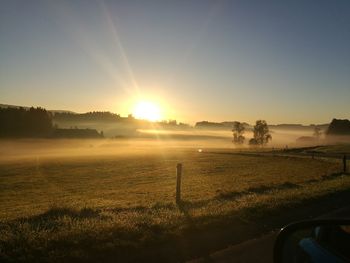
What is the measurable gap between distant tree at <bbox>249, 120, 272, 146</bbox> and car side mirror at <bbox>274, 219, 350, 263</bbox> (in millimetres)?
168376

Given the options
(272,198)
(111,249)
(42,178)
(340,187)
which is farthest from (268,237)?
(42,178)

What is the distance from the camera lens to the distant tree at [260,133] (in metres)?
169

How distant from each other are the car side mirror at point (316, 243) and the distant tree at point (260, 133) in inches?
6629

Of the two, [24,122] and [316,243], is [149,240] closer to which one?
[316,243]

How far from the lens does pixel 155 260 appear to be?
838 centimetres

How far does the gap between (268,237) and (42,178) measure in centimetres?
4159

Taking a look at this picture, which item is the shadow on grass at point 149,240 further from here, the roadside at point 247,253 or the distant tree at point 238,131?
the distant tree at point 238,131

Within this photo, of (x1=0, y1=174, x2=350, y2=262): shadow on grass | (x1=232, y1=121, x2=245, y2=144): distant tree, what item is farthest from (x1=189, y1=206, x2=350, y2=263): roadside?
(x1=232, y1=121, x2=245, y2=144): distant tree

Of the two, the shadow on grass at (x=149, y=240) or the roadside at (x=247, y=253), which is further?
the shadow on grass at (x=149, y=240)

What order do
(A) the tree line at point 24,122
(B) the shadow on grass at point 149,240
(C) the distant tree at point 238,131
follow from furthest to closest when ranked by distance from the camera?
(C) the distant tree at point 238,131 → (A) the tree line at point 24,122 → (B) the shadow on grass at point 149,240

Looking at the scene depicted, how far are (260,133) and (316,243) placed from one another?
170033mm

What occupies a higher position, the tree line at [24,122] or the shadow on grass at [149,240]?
the tree line at [24,122]

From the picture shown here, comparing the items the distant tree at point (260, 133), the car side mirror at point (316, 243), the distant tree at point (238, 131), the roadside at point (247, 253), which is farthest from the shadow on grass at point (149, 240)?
the distant tree at point (238, 131)

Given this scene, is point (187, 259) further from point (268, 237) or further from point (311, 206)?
point (311, 206)
